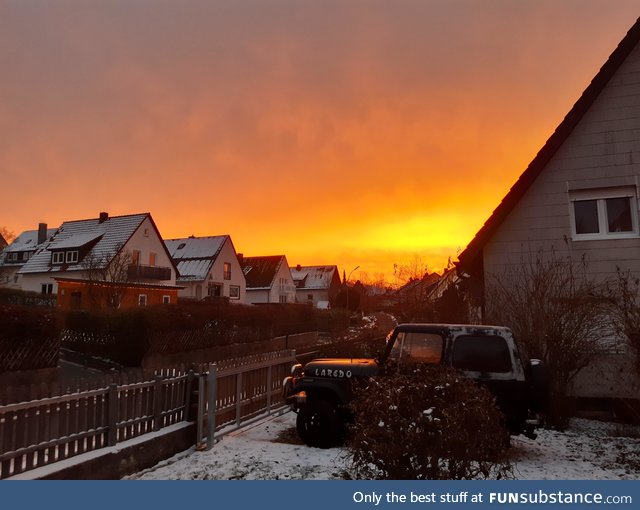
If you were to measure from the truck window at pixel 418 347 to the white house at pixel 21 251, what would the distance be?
58439mm

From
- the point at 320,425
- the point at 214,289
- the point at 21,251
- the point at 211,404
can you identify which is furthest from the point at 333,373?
the point at 21,251

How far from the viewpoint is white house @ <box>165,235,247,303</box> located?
53.4 meters

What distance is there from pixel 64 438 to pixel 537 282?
8566 mm

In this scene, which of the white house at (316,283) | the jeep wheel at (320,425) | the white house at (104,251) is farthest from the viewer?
the white house at (316,283)

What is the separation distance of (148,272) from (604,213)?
3940cm

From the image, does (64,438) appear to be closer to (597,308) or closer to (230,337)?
(597,308)

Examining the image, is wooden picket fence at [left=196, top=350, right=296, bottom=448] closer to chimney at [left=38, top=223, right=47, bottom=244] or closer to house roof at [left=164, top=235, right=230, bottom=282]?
house roof at [left=164, top=235, right=230, bottom=282]

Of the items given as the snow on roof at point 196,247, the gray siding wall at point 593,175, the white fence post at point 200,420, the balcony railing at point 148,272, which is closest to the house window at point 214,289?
the snow on roof at point 196,247

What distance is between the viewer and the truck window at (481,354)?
6.72 m

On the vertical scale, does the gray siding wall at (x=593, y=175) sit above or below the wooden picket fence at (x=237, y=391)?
above

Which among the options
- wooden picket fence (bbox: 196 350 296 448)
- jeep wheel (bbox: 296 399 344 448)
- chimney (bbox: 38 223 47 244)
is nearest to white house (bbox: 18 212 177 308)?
chimney (bbox: 38 223 47 244)

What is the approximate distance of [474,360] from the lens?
22.2 ft

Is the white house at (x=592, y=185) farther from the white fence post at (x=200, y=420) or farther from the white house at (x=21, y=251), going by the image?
the white house at (x=21, y=251)

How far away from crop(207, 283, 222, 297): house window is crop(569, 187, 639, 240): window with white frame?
46332 millimetres
